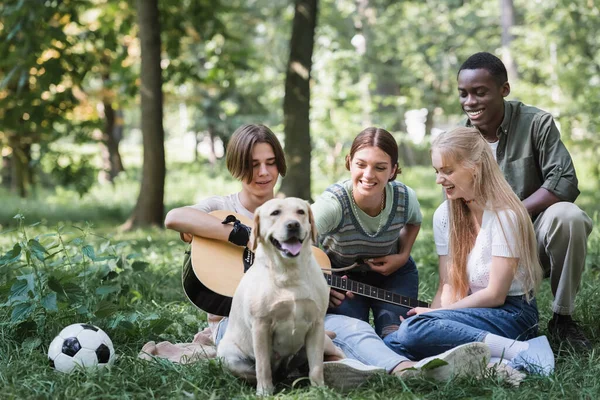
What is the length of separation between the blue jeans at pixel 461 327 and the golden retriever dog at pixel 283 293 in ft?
2.14

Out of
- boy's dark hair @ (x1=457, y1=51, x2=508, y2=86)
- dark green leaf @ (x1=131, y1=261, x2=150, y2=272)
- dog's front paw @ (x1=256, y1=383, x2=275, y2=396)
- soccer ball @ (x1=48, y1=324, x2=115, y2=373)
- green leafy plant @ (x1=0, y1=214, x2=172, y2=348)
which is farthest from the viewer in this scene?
dark green leaf @ (x1=131, y1=261, x2=150, y2=272)

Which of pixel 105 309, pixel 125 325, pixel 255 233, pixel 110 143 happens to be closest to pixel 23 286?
pixel 105 309

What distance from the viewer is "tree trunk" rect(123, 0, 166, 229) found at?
31.0 feet

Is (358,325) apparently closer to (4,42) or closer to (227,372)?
(227,372)

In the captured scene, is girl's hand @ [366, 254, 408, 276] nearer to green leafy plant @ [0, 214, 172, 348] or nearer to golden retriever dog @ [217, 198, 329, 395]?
golden retriever dog @ [217, 198, 329, 395]

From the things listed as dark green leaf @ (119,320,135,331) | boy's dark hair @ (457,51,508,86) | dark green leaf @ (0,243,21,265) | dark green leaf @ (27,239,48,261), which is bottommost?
dark green leaf @ (119,320,135,331)

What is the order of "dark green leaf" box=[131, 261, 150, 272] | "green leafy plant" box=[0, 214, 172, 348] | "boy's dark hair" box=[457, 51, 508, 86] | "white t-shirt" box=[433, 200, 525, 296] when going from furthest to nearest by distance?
"dark green leaf" box=[131, 261, 150, 272]
"boy's dark hair" box=[457, 51, 508, 86]
"green leafy plant" box=[0, 214, 172, 348]
"white t-shirt" box=[433, 200, 525, 296]

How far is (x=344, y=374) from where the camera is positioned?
10.4ft

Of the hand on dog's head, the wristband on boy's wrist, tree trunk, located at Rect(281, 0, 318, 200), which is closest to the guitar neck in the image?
the wristband on boy's wrist

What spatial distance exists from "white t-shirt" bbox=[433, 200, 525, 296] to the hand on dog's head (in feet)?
3.42

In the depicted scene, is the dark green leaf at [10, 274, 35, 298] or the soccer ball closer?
the soccer ball

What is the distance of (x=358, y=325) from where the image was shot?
3684 millimetres

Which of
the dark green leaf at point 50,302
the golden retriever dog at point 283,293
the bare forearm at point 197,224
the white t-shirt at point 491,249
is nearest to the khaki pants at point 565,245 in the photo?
the white t-shirt at point 491,249

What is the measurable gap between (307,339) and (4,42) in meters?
7.84
